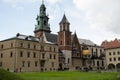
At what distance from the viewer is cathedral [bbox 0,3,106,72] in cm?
7562

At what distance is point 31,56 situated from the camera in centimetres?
7950

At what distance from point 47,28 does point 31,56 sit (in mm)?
32651

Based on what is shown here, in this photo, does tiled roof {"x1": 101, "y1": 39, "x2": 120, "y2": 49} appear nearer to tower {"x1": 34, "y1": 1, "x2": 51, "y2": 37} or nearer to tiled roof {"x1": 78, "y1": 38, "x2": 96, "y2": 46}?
tiled roof {"x1": 78, "y1": 38, "x2": 96, "y2": 46}

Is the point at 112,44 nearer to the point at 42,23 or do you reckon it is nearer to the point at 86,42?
the point at 86,42

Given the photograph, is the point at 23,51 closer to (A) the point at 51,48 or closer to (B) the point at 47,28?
(A) the point at 51,48

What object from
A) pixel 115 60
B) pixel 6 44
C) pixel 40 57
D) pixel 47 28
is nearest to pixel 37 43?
pixel 40 57

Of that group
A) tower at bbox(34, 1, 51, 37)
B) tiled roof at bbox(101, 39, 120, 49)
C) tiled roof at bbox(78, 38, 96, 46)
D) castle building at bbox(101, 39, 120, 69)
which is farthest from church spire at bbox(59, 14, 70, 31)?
tiled roof at bbox(101, 39, 120, 49)

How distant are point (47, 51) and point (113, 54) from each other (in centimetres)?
3700

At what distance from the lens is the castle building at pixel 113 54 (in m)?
106

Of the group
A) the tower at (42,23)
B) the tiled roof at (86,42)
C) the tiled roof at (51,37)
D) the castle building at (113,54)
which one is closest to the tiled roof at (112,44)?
the castle building at (113,54)

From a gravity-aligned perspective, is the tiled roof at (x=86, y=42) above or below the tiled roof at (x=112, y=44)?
above

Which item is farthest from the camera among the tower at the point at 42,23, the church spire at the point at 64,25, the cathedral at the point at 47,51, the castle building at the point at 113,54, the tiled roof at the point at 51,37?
the tower at the point at 42,23

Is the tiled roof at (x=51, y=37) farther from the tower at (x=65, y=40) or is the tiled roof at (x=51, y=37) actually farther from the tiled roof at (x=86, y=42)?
the tiled roof at (x=86, y=42)

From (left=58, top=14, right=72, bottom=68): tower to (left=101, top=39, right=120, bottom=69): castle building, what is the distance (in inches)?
854
